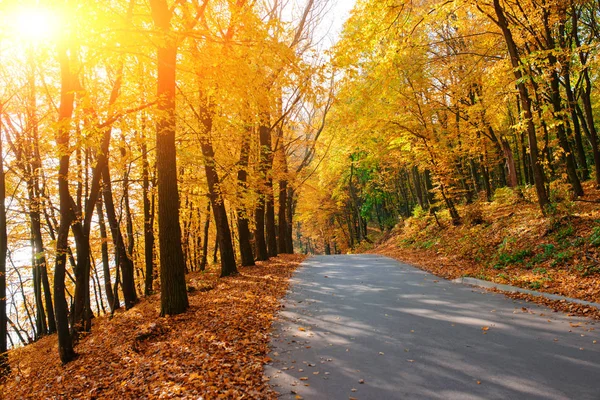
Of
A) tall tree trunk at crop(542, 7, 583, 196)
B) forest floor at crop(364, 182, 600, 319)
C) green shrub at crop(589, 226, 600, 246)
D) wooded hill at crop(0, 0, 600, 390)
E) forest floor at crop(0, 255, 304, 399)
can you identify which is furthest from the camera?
tall tree trunk at crop(542, 7, 583, 196)

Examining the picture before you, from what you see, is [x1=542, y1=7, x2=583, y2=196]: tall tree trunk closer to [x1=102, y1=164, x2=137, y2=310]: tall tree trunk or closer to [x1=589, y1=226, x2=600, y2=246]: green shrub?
[x1=589, y1=226, x2=600, y2=246]: green shrub

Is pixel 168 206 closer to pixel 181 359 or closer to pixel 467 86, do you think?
pixel 181 359

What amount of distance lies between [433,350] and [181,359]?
3564 mm

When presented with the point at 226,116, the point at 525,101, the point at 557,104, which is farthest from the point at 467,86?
the point at 226,116

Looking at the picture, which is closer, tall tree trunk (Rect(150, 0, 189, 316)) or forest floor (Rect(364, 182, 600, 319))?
forest floor (Rect(364, 182, 600, 319))

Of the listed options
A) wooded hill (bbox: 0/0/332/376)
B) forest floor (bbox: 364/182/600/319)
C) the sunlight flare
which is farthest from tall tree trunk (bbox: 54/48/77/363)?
forest floor (bbox: 364/182/600/319)

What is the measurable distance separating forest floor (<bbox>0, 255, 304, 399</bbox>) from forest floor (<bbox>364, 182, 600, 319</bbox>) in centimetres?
548

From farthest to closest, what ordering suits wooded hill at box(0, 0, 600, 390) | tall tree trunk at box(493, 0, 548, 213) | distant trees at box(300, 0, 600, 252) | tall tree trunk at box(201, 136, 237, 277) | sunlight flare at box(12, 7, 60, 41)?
tall tree trunk at box(201, 136, 237, 277)
tall tree trunk at box(493, 0, 548, 213)
distant trees at box(300, 0, 600, 252)
wooded hill at box(0, 0, 600, 390)
sunlight flare at box(12, 7, 60, 41)

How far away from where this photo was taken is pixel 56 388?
17.6 feet

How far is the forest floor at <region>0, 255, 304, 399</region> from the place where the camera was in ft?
13.5

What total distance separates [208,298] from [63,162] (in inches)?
179

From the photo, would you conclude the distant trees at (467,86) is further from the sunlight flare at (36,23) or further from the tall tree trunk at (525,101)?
the sunlight flare at (36,23)

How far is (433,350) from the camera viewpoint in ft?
15.5

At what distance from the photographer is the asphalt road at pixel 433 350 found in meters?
3.71
